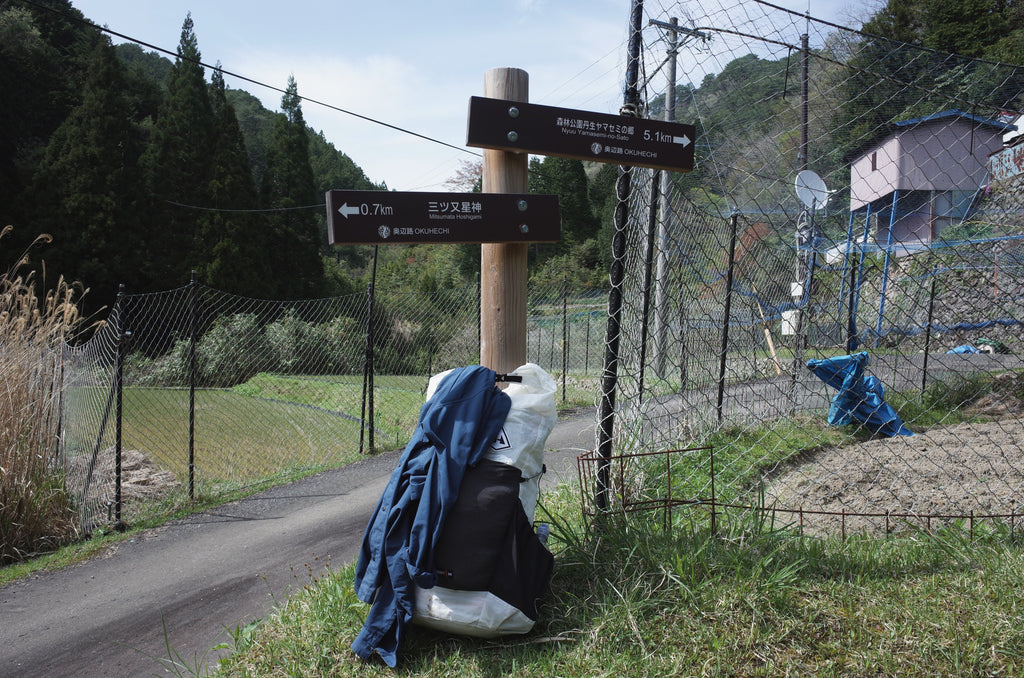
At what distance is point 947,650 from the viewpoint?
238 cm

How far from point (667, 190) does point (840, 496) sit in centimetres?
225

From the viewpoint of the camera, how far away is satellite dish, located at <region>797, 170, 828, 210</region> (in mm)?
4066

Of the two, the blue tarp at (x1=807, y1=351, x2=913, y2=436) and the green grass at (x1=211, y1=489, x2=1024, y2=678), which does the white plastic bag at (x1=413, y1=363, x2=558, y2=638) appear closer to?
the green grass at (x1=211, y1=489, x2=1024, y2=678)

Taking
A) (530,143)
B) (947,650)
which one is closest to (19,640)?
(530,143)

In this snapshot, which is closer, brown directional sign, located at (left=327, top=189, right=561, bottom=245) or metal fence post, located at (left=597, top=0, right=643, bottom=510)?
brown directional sign, located at (left=327, top=189, right=561, bottom=245)

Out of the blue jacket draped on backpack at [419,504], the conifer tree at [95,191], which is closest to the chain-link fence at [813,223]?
the blue jacket draped on backpack at [419,504]

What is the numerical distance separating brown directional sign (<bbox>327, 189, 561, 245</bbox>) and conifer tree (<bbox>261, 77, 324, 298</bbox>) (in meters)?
25.1

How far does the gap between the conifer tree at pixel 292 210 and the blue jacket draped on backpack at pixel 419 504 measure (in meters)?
25.4

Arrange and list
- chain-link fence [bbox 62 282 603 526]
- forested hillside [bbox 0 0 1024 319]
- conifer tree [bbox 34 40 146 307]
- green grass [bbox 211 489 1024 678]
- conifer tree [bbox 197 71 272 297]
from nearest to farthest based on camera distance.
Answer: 1. green grass [bbox 211 489 1024 678]
2. chain-link fence [bbox 62 282 603 526]
3. forested hillside [bbox 0 0 1024 319]
4. conifer tree [bbox 34 40 146 307]
5. conifer tree [bbox 197 71 272 297]

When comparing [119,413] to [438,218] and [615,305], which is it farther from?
[615,305]

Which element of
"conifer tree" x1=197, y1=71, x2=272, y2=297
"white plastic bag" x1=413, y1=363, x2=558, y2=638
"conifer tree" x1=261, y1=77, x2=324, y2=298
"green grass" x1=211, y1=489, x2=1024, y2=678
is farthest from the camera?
"conifer tree" x1=261, y1=77, x2=324, y2=298

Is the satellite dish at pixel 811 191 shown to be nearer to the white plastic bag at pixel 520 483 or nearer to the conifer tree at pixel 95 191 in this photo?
the white plastic bag at pixel 520 483

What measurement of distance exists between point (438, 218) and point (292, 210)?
28.2m

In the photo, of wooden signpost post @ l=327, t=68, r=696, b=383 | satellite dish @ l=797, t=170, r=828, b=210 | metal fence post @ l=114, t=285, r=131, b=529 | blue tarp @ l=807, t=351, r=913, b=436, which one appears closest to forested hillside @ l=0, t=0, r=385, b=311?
metal fence post @ l=114, t=285, r=131, b=529
